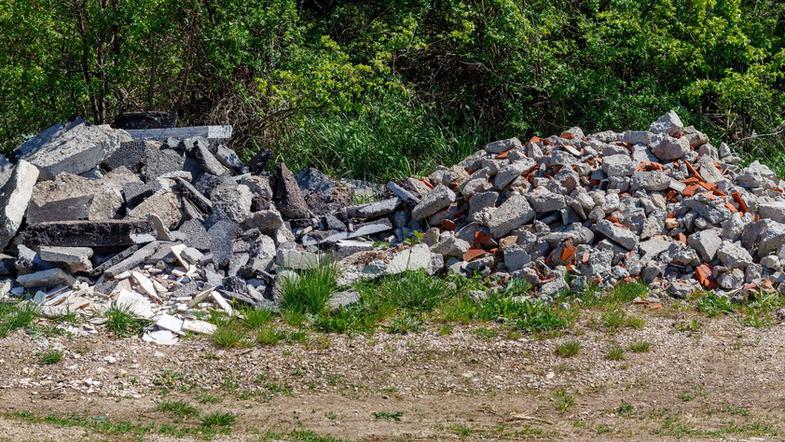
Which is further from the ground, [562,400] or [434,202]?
[434,202]

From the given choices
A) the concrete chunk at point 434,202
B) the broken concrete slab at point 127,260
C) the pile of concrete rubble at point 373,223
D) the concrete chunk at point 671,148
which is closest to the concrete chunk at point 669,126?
the pile of concrete rubble at point 373,223

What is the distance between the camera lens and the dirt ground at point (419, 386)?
20.9 ft

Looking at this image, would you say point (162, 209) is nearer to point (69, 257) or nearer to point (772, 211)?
point (69, 257)

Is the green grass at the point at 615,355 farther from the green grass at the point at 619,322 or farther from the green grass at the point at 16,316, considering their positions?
the green grass at the point at 16,316

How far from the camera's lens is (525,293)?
341 inches

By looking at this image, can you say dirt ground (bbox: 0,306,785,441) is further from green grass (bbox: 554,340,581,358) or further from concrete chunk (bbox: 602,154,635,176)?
concrete chunk (bbox: 602,154,635,176)

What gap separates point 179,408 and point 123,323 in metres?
1.46

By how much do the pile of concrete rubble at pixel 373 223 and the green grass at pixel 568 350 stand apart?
941 millimetres

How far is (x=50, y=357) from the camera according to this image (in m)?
7.44

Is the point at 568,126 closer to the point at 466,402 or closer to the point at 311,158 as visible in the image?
the point at 311,158

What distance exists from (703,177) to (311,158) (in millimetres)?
4290

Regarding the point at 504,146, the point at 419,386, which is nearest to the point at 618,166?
the point at 504,146

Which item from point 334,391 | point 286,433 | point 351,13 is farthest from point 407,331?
point 351,13

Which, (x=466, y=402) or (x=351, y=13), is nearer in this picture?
(x=466, y=402)
